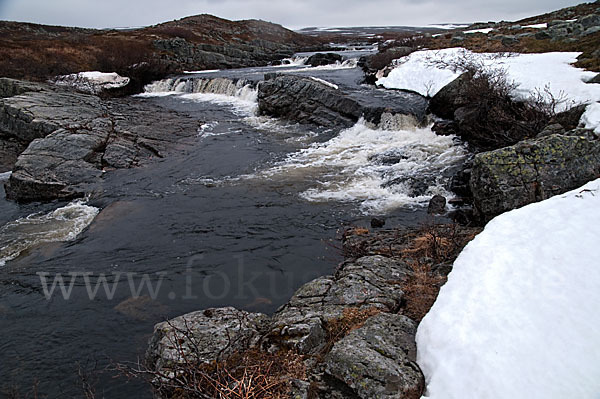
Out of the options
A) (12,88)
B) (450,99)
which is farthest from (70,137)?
(450,99)

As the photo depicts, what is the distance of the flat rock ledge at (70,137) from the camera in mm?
14227

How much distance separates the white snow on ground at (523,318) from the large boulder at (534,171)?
1.94 meters

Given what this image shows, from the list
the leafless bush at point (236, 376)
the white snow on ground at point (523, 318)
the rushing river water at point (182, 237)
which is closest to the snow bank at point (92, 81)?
the rushing river water at point (182, 237)

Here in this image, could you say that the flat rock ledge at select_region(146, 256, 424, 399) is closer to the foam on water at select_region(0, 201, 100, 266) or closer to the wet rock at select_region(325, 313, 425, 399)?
the wet rock at select_region(325, 313, 425, 399)

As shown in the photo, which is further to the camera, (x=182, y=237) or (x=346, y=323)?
(x=182, y=237)

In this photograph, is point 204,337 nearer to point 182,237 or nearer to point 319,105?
point 182,237

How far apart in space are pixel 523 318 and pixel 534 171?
5264 mm

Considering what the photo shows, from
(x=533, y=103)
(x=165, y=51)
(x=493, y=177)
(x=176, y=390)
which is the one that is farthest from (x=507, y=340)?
(x=165, y=51)

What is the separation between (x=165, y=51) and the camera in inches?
1823

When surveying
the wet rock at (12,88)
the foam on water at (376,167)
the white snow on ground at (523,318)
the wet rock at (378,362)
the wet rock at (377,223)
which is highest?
the wet rock at (12,88)

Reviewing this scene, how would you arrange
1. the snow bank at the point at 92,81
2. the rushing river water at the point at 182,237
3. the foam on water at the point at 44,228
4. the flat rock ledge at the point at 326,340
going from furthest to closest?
the snow bank at the point at 92,81 → the foam on water at the point at 44,228 → the rushing river water at the point at 182,237 → the flat rock ledge at the point at 326,340

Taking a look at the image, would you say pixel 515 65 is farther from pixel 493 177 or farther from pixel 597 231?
pixel 597 231

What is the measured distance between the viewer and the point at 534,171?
8.38m

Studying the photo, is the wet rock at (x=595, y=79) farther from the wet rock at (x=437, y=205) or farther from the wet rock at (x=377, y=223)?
the wet rock at (x=377, y=223)
